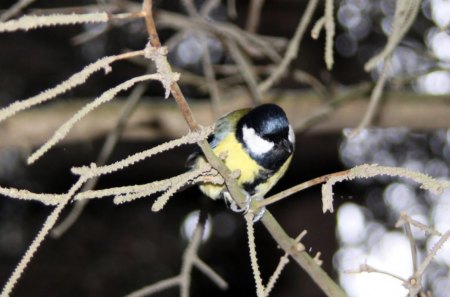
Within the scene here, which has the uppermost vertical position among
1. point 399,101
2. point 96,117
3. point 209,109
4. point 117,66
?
point 117,66

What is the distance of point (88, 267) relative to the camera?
4164 mm

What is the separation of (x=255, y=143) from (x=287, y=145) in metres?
0.08

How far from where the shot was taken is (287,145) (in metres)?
1.68

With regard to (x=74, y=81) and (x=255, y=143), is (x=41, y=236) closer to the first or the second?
(x=74, y=81)

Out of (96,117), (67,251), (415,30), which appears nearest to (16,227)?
(67,251)

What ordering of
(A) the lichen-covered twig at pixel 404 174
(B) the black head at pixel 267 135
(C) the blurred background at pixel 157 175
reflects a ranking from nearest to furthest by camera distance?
(A) the lichen-covered twig at pixel 404 174 → (B) the black head at pixel 267 135 → (C) the blurred background at pixel 157 175

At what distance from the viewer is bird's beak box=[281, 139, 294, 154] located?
65.6 inches

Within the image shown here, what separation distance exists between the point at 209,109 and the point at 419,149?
228 centimetres

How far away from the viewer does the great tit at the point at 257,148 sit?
163cm

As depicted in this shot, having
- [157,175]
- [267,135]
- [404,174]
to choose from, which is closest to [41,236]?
[404,174]

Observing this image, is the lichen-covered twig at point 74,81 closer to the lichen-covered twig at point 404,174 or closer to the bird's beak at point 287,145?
the lichen-covered twig at point 404,174

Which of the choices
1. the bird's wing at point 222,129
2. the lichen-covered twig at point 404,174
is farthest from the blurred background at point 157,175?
the lichen-covered twig at point 404,174

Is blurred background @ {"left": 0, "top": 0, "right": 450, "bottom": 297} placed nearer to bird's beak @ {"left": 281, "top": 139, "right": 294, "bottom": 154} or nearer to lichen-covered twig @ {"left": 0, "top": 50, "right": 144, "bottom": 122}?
bird's beak @ {"left": 281, "top": 139, "right": 294, "bottom": 154}

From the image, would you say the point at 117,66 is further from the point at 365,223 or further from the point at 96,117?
the point at 365,223
